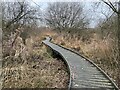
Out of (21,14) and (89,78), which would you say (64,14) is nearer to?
(21,14)

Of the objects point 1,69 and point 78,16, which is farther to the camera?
point 78,16

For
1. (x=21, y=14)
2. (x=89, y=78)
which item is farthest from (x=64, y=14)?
(x=89, y=78)

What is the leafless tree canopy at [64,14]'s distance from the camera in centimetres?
3690

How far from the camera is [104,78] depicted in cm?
845

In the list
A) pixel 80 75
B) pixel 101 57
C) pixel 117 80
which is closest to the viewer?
pixel 117 80

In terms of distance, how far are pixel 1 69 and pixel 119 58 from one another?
4271 mm

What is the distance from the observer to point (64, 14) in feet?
130

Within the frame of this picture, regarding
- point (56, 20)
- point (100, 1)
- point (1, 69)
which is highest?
point (56, 20)

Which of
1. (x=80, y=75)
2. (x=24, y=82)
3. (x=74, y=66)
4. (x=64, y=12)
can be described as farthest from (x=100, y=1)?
(x=64, y=12)

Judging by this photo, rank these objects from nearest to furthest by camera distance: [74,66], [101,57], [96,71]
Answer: [96,71] → [74,66] → [101,57]

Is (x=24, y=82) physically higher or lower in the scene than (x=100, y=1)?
lower

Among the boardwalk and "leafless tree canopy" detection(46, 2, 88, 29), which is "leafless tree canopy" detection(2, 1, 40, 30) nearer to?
the boardwalk

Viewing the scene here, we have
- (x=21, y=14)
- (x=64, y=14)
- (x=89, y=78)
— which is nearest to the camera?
(x=89, y=78)

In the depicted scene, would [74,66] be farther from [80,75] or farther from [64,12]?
[64,12]
